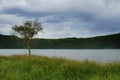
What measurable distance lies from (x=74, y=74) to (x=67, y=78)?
1.45 meters

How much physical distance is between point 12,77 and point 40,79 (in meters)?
1.72

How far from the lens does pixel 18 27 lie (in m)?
53.6

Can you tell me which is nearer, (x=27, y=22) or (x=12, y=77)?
(x=12, y=77)

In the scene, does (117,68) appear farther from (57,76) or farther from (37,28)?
(37,28)

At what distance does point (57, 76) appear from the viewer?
1828cm

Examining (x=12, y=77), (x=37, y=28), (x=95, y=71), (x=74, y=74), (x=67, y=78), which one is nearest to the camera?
(x=12, y=77)

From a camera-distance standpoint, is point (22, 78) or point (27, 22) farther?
point (27, 22)

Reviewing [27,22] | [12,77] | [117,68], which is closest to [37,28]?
[27,22]

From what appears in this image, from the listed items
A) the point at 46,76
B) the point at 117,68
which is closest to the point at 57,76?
the point at 46,76

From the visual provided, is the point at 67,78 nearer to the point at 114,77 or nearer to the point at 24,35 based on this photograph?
the point at 114,77

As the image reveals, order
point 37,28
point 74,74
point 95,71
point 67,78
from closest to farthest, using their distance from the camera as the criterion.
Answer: point 67,78 < point 74,74 < point 95,71 < point 37,28

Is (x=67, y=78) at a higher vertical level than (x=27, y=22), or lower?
lower

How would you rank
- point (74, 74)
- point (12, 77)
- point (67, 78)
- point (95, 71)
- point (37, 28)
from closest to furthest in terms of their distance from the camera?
1. point (12, 77)
2. point (67, 78)
3. point (74, 74)
4. point (95, 71)
5. point (37, 28)

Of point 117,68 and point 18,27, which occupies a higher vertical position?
point 18,27
